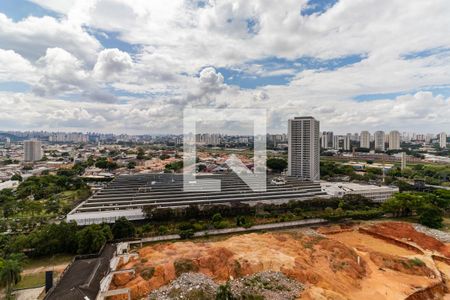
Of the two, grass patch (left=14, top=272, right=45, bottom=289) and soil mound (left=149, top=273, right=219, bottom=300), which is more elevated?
soil mound (left=149, top=273, right=219, bottom=300)

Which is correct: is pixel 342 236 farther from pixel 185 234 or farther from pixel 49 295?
pixel 49 295

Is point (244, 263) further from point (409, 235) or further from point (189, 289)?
point (409, 235)

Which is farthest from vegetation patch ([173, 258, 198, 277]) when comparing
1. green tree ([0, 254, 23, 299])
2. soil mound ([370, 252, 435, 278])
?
soil mound ([370, 252, 435, 278])

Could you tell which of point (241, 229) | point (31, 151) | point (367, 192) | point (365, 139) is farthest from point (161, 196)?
point (365, 139)

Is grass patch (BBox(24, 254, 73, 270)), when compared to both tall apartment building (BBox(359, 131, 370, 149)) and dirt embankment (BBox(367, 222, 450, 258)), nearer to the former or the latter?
dirt embankment (BBox(367, 222, 450, 258))

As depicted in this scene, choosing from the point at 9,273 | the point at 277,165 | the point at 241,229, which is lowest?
the point at 241,229

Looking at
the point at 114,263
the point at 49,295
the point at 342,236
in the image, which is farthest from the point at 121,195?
the point at 342,236
